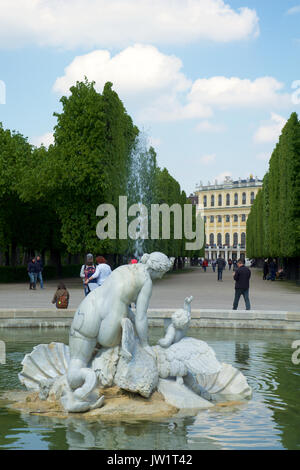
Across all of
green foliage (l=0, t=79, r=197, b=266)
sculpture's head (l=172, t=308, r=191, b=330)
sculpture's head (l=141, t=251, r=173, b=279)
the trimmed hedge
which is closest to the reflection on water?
sculpture's head (l=172, t=308, r=191, b=330)

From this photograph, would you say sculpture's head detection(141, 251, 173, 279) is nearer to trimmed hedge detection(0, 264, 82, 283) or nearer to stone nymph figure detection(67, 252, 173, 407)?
stone nymph figure detection(67, 252, 173, 407)

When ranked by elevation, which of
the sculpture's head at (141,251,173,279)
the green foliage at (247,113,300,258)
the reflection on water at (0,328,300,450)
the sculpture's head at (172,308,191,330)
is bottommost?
the reflection on water at (0,328,300,450)

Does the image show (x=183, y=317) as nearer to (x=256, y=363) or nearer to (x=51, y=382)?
(x=51, y=382)

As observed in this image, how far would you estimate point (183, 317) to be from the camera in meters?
6.28

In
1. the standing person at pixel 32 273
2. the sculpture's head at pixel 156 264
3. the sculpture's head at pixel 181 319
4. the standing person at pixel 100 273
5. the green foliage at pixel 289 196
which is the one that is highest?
the green foliage at pixel 289 196

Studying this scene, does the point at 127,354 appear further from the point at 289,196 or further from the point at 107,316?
the point at 289,196

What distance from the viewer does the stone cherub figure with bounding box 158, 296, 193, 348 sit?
6285mm

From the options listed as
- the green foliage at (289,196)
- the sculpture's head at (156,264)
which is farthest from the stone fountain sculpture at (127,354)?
the green foliage at (289,196)

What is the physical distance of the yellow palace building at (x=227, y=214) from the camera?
122750 millimetres

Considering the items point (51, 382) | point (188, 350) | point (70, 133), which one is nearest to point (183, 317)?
point (188, 350)

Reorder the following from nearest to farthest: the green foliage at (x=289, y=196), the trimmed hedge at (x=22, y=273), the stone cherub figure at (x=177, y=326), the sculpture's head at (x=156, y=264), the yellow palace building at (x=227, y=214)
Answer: the sculpture's head at (x=156, y=264) → the stone cherub figure at (x=177, y=326) → the green foliage at (x=289, y=196) → the trimmed hedge at (x=22, y=273) → the yellow palace building at (x=227, y=214)

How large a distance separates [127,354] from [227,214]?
397ft

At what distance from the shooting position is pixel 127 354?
582 centimetres

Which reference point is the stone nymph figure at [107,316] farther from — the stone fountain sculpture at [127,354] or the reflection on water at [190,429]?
the reflection on water at [190,429]
